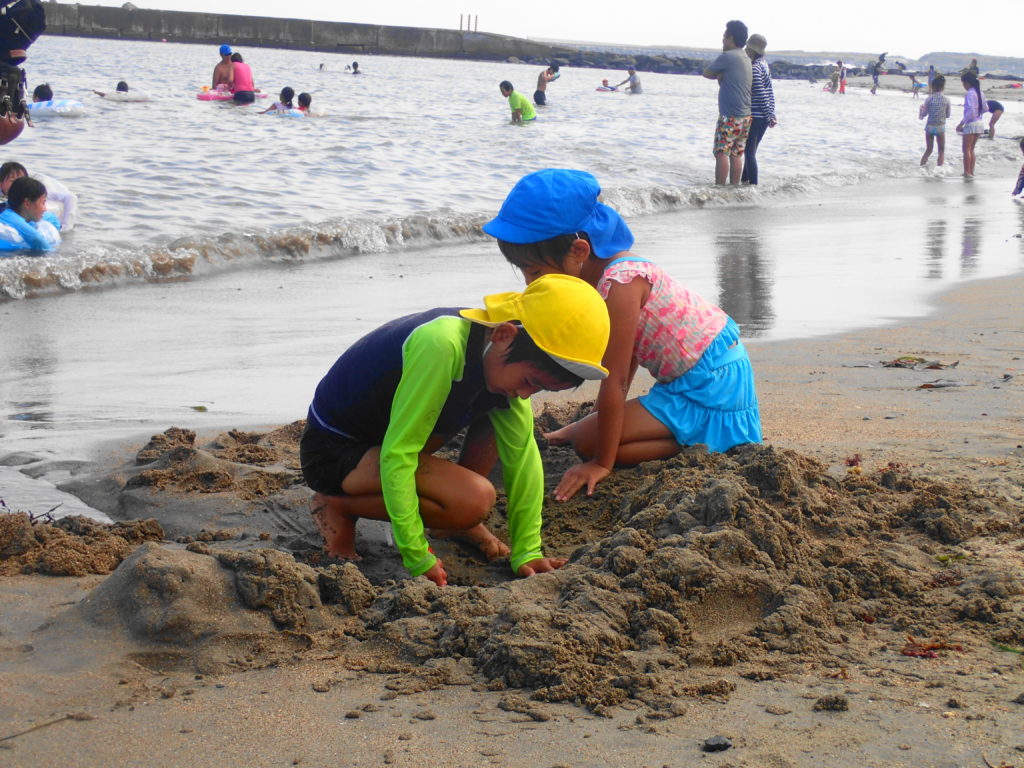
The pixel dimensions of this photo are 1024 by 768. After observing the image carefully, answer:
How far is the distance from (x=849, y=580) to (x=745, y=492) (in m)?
0.36

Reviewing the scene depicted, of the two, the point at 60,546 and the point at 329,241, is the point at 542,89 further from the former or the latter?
the point at 60,546

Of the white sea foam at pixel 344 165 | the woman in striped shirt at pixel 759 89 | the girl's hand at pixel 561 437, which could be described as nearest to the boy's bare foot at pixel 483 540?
the girl's hand at pixel 561 437

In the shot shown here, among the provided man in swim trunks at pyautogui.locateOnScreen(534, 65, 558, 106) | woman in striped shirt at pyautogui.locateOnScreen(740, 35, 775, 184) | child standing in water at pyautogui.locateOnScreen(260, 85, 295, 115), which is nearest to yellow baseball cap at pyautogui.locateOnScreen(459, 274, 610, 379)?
woman in striped shirt at pyautogui.locateOnScreen(740, 35, 775, 184)

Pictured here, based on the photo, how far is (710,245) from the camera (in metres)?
9.67

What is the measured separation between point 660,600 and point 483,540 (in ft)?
2.87

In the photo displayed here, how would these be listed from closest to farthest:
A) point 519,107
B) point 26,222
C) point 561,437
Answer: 1. point 561,437
2. point 26,222
3. point 519,107

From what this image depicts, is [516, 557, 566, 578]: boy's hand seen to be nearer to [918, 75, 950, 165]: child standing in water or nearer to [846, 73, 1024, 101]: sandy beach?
[918, 75, 950, 165]: child standing in water

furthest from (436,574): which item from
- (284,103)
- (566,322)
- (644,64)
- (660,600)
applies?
(644,64)

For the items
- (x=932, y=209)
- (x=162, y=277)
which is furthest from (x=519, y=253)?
(x=932, y=209)

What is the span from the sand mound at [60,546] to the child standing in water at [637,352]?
4.64 ft

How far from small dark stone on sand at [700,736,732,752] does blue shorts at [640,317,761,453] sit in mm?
1850

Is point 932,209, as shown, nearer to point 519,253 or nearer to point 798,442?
point 798,442

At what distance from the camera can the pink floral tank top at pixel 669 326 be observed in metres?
3.65

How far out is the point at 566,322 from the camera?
2623mm
